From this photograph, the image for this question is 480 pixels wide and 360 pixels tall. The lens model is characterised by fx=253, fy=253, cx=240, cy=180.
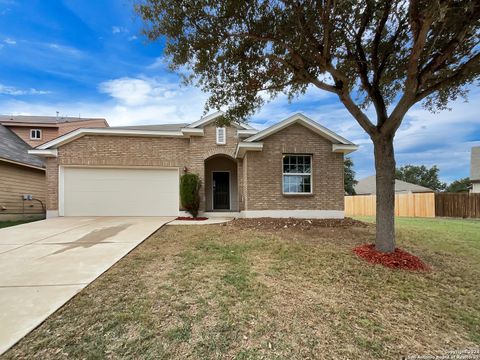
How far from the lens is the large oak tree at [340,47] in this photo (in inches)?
195

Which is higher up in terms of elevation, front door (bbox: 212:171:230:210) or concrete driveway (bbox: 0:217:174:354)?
front door (bbox: 212:171:230:210)

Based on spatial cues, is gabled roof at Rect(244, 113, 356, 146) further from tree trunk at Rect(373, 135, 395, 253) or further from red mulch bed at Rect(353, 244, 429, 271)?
red mulch bed at Rect(353, 244, 429, 271)

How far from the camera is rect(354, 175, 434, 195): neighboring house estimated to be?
1411 inches

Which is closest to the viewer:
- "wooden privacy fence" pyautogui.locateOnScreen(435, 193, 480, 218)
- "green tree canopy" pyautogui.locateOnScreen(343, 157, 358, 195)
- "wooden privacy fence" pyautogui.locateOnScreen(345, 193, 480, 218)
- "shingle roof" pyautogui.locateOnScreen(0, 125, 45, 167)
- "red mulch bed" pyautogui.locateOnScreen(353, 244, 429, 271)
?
"red mulch bed" pyautogui.locateOnScreen(353, 244, 429, 271)

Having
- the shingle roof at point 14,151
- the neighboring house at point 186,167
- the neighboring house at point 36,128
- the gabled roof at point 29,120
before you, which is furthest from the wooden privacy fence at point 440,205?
the gabled roof at point 29,120

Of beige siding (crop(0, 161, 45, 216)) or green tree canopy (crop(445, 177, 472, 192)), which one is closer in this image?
beige siding (crop(0, 161, 45, 216))

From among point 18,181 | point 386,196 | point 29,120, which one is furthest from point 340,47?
point 29,120

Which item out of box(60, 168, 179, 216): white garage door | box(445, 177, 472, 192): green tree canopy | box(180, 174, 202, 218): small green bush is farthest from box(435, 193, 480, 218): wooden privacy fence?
box(445, 177, 472, 192): green tree canopy

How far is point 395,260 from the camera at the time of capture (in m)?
4.98

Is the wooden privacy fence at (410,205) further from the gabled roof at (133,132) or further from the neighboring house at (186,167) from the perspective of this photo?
the gabled roof at (133,132)

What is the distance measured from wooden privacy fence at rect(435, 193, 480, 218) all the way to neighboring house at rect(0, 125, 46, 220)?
963 inches

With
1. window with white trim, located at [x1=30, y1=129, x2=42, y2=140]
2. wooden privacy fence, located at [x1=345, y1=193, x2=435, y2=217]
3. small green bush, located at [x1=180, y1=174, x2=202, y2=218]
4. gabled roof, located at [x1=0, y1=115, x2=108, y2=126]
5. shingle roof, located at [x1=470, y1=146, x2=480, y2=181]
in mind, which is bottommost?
wooden privacy fence, located at [x1=345, y1=193, x2=435, y2=217]

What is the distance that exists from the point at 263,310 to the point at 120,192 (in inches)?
433

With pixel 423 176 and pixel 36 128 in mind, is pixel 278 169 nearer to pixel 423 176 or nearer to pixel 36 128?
pixel 36 128
